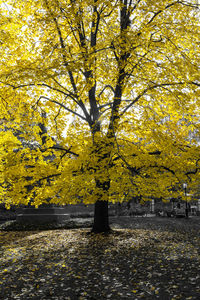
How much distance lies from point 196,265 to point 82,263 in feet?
9.64

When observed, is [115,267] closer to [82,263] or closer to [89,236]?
[82,263]

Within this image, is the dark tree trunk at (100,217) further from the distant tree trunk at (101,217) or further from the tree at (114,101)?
the tree at (114,101)

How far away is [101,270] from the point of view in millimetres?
7172

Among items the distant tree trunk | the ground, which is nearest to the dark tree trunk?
the distant tree trunk

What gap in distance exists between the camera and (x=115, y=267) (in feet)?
24.4

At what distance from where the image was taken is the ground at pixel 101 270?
5527 mm

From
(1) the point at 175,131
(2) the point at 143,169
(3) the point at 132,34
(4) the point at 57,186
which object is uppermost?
(3) the point at 132,34

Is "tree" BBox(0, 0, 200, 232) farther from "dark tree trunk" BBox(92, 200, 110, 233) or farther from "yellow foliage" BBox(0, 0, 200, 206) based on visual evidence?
"dark tree trunk" BBox(92, 200, 110, 233)

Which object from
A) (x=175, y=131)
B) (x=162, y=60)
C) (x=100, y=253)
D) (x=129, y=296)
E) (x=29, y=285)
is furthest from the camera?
(x=162, y=60)

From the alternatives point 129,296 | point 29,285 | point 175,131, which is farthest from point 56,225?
point 129,296

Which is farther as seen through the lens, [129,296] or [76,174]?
[76,174]

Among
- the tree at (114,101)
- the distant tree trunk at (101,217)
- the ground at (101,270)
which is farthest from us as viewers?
the distant tree trunk at (101,217)

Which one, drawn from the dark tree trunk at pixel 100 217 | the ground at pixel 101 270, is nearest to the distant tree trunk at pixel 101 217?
the dark tree trunk at pixel 100 217

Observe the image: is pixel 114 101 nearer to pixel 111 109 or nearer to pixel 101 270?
pixel 111 109
